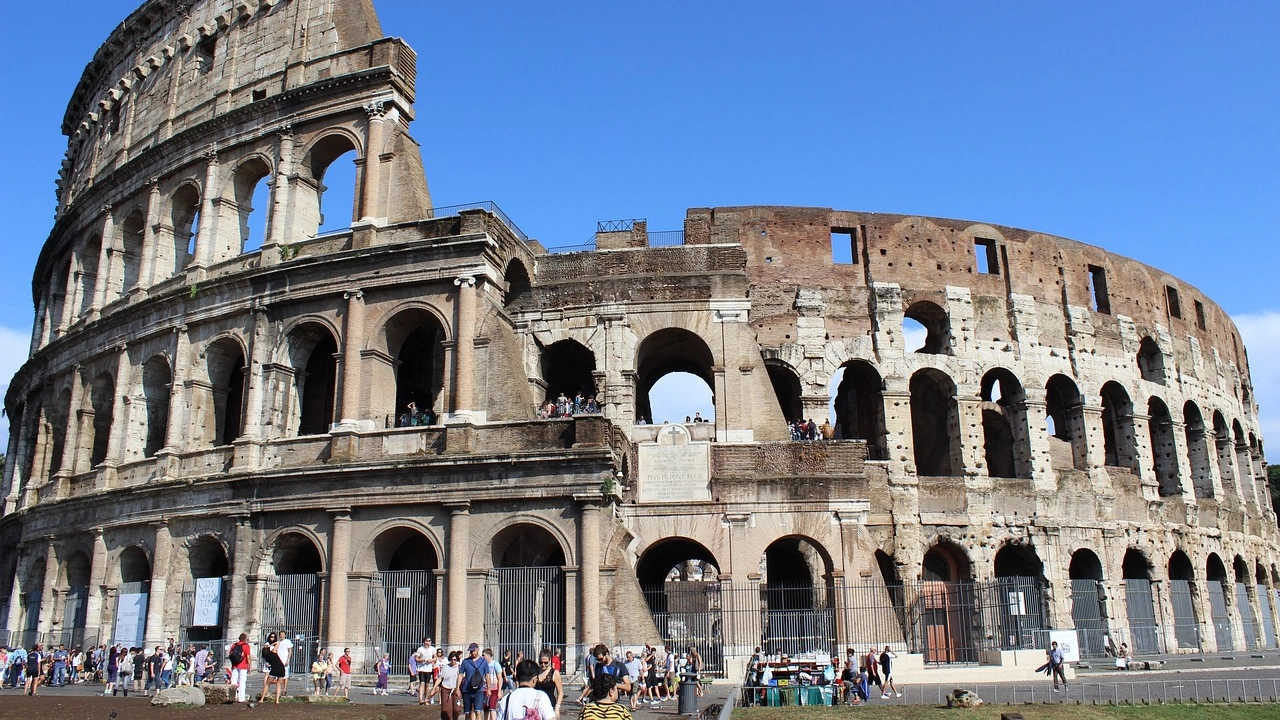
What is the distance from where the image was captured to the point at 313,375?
79.1 feet

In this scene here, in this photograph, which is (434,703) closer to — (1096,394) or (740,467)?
(740,467)

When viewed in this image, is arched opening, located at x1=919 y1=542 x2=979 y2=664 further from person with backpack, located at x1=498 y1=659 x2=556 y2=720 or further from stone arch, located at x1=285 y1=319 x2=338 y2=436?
person with backpack, located at x1=498 y1=659 x2=556 y2=720

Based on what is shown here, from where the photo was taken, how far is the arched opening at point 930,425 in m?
28.3

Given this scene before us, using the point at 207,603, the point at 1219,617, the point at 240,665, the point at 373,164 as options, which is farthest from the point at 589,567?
the point at 1219,617

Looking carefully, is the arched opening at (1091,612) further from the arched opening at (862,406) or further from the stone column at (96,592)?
the stone column at (96,592)

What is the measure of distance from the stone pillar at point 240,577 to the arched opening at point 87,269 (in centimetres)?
1173

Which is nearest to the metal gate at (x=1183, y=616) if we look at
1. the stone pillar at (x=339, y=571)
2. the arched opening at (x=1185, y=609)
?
the arched opening at (x=1185, y=609)

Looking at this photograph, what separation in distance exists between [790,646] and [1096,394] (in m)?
13.8

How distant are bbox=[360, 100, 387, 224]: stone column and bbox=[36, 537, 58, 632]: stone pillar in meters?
11.8

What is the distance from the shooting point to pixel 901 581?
24.3 m

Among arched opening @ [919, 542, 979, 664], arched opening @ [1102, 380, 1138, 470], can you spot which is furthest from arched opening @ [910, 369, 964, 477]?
arched opening @ [1102, 380, 1138, 470]

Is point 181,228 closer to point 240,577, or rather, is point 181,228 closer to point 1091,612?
point 240,577

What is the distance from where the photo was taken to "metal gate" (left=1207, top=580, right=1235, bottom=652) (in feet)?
95.5

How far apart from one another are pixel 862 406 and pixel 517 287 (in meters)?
10.9
